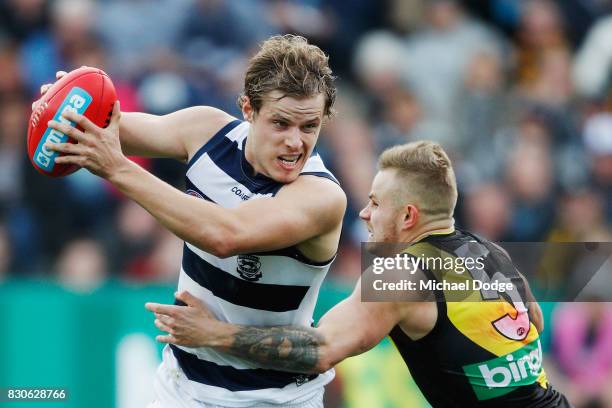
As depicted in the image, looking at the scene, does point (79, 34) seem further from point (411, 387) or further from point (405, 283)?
point (405, 283)

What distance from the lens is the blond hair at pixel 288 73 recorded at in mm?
5211

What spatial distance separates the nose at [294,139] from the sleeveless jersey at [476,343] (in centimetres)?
72

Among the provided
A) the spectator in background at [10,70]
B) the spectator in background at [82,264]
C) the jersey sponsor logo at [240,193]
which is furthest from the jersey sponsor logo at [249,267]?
the spectator in background at [10,70]

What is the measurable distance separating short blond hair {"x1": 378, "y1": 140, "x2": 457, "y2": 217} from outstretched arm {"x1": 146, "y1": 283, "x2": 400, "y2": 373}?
53 centimetres

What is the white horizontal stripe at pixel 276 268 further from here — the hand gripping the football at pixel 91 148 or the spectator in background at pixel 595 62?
the spectator in background at pixel 595 62

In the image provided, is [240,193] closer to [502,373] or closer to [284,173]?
[284,173]

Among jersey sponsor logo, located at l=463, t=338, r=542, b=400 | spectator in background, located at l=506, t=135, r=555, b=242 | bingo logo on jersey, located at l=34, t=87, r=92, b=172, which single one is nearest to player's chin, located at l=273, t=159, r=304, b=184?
bingo logo on jersey, located at l=34, t=87, r=92, b=172

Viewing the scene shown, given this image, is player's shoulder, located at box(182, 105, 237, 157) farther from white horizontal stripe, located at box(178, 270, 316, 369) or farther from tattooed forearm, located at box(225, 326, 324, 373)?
tattooed forearm, located at box(225, 326, 324, 373)

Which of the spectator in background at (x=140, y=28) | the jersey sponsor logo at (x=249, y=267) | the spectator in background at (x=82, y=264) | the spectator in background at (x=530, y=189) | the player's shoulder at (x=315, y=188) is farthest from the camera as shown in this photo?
the spectator in background at (x=140, y=28)

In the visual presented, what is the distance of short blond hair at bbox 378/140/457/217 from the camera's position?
5.33 metres

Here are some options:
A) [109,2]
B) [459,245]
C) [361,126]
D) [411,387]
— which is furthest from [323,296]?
[109,2]

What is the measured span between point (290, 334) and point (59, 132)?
1443 mm

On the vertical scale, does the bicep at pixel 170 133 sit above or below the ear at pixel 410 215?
above

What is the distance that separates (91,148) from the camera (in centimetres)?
481
